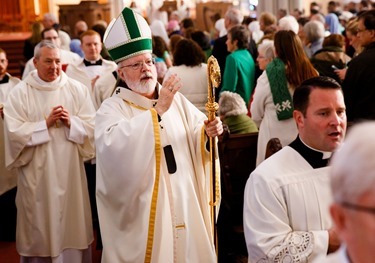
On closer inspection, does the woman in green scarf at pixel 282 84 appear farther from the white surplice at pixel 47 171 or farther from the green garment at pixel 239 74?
the green garment at pixel 239 74

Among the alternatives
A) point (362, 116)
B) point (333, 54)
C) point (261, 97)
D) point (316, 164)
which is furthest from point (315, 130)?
point (333, 54)

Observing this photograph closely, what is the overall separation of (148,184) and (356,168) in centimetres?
279

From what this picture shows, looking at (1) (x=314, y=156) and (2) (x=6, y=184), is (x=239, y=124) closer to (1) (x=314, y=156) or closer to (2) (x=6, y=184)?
(2) (x=6, y=184)

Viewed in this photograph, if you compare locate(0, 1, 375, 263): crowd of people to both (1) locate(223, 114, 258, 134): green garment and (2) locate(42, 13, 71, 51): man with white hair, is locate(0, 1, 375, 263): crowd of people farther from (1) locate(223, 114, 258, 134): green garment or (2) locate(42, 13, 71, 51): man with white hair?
(2) locate(42, 13, 71, 51): man with white hair

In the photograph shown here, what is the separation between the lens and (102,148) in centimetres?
416

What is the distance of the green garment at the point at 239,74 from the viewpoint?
7.50 metres

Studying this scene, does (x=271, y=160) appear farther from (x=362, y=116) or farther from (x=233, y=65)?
(x=233, y=65)

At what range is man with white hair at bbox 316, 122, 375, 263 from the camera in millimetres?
1447

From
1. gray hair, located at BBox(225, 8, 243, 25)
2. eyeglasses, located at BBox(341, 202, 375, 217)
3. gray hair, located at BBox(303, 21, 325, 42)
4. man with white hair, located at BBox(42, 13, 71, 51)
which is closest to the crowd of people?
eyeglasses, located at BBox(341, 202, 375, 217)

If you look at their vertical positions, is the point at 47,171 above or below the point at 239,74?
below

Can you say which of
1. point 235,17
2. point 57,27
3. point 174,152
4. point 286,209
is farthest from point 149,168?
point 57,27

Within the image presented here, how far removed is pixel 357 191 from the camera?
1.46 m

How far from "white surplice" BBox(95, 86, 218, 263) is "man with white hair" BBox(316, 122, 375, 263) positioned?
261 centimetres

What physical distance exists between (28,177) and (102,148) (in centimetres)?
156
